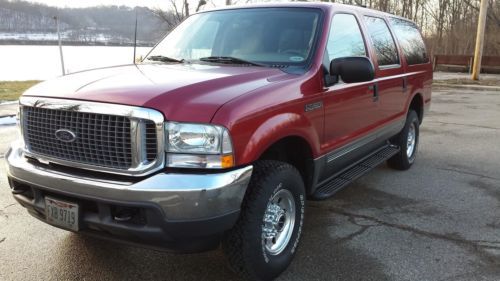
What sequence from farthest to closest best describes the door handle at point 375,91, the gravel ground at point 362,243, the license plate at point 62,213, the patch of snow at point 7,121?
the patch of snow at point 7,121 < the door handle at point 375,91 < the gravel ground at point 362,243 < the license plate at point 62,213

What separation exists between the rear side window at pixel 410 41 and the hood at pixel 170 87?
2.87 metres

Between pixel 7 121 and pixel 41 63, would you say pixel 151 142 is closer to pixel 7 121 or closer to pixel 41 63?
pixel 7 121

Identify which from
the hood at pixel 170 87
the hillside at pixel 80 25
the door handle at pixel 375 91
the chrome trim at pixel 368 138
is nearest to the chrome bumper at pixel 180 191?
the hood at pixel 170 87

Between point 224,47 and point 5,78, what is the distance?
1883cm

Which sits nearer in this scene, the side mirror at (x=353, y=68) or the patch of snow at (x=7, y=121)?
the side mirror at (x=353, y=68)

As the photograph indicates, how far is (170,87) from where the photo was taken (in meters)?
2.73

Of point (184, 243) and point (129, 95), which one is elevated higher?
point (129, 95)

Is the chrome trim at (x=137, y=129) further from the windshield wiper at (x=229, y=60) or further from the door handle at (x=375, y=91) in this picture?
the door handle at (x=375, y=91)

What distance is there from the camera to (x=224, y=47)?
3957 millimetres

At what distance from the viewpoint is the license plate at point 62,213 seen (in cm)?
266

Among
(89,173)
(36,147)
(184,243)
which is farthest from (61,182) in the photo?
(184,243)

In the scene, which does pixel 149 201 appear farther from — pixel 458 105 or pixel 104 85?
pixel 458 105

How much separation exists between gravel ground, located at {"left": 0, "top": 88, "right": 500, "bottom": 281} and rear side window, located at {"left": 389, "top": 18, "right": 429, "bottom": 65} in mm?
1541

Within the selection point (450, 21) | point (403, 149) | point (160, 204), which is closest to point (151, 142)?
point (160, 204)
